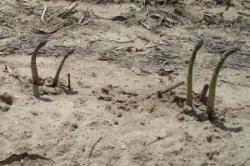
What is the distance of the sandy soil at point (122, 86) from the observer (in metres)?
3.00

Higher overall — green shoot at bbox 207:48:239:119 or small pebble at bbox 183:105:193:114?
green shoot at bbox 207:48:239:119

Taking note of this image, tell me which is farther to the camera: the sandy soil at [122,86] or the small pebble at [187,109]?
the small pebble at [187,109]

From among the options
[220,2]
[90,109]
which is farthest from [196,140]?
[220,2]

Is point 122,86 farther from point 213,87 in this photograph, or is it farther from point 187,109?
point 213,87

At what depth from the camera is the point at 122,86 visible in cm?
361

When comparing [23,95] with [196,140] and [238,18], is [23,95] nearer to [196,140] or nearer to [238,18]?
[196,140]

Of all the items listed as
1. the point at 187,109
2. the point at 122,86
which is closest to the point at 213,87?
the point at 187,109

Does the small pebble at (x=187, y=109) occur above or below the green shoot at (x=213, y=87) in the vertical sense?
below

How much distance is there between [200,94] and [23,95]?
3.65 feet

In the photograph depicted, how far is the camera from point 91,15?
4648mm

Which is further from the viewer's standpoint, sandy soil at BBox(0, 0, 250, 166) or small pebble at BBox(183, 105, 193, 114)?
small pebble at BBox(183, 105, 193, 114)

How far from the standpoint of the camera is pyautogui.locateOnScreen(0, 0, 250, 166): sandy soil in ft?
9.86

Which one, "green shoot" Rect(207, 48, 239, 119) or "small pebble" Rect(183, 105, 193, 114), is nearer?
"green shoot" Rect(207, 48, 239, 119)

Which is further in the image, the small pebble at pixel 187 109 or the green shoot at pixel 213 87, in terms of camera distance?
the small pebble at pixel 187 109
